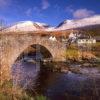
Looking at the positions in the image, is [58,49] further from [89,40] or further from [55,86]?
[89,40]

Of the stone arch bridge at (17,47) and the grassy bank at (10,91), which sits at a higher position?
the stone arch bridge at (17,47)

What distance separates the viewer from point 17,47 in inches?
1032

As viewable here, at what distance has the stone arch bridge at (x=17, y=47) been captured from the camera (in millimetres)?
11663

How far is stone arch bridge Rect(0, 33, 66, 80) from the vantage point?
459 inches

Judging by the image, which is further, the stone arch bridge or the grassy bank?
the stone arch bridge

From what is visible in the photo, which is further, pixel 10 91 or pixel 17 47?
pixel 17 47

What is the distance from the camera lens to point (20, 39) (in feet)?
89.5

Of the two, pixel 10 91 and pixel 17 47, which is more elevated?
pixel 17 47

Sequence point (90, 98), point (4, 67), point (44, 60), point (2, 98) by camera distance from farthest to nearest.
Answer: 1. point (44, 60)
2. point (90, 98)
3. point (4, 67)
4. point (2, 98)

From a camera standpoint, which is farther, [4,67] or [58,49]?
[58,49]

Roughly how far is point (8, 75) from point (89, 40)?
234 feet

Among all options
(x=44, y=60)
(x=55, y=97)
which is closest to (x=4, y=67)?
(x=55, y=97)

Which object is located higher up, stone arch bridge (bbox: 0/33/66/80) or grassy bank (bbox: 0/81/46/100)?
stone arch bridge (bbox: 0/33/66/80)

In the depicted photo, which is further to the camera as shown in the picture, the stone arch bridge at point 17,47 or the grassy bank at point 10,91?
the stone arch bridge at point 17,47
